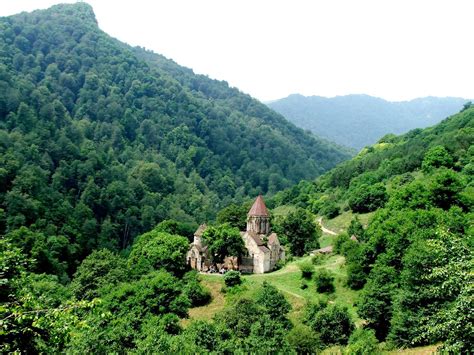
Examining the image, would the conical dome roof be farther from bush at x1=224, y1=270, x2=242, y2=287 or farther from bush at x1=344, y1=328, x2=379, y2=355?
bush at x1=344, y1=328, x2=379, y2=355

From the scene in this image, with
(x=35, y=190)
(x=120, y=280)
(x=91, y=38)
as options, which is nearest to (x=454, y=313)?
(x=120, y=280)

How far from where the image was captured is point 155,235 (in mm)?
56250

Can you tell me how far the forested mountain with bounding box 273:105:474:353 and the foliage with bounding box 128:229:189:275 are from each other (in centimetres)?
1781

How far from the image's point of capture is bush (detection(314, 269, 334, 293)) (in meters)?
41.2

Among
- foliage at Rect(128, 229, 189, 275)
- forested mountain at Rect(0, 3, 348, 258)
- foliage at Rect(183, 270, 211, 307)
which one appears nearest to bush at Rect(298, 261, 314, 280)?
foliage at Rect(183, 270, 211, 307)

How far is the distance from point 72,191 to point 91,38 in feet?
331

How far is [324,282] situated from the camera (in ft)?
135

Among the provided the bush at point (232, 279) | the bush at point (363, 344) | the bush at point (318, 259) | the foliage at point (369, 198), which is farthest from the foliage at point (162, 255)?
the foliage at point (369, 198)

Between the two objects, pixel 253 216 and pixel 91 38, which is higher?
pixel 91 38

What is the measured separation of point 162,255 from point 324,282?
61.4 ft

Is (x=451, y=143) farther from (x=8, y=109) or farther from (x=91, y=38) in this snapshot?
(x=91, y=38)

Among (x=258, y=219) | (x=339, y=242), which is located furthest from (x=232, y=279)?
(x=339, y=242)

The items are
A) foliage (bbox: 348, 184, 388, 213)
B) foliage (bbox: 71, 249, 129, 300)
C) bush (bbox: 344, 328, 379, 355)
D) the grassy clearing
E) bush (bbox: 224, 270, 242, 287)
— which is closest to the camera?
bush (bbox: 344, 328, 379, 355)

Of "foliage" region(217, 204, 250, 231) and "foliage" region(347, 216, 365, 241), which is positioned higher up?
"foliage" region(217, 204, 250, 231)
